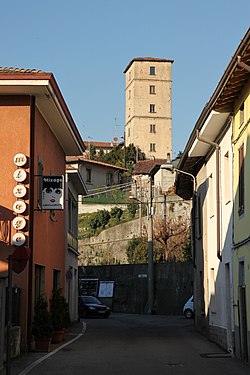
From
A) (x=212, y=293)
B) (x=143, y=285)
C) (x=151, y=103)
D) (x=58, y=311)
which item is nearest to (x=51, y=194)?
(x=58, y=311)

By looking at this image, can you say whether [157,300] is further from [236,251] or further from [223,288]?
[236,251]

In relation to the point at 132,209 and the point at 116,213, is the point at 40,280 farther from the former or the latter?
the point at 116,213

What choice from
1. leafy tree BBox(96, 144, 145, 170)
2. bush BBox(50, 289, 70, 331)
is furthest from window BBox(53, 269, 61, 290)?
leafy tree BBox(96, 144, 145, 170)

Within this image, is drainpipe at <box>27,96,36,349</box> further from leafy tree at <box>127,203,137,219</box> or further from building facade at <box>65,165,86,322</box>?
leafy tree at <box>127,203,137,219</box>

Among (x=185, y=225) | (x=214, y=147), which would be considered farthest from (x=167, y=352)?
(x=185, y=225)

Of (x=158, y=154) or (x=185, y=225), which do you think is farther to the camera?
(x=158, y=154)

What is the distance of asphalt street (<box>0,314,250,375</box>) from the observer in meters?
15.4

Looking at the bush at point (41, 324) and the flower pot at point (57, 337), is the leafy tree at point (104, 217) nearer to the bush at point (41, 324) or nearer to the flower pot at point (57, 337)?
the flower pot at point (57, 337)

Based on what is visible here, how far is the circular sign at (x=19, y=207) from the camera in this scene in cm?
1902

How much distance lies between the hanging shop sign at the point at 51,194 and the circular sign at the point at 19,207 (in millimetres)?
1093

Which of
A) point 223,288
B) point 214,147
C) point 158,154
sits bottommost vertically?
point 223,288

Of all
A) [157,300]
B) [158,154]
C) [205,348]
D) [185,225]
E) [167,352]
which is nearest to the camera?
[167,352]

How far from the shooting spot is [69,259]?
32.1m

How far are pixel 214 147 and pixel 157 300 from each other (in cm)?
2606
